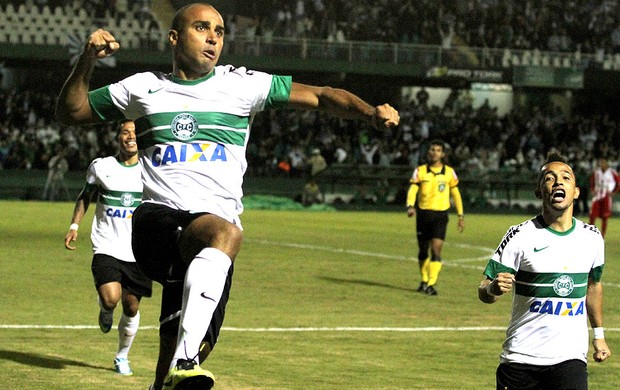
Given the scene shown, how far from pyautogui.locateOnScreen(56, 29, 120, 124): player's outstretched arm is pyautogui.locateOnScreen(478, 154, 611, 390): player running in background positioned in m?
2.39

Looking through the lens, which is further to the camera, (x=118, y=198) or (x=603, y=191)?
(x=603, y=191)

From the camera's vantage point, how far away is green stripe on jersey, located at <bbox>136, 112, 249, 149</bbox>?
6340 millimetres

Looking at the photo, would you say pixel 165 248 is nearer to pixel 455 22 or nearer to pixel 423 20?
pixel 423 20

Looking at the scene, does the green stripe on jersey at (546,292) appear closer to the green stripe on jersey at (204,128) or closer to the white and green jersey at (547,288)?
the white and green jersey at (547,288)

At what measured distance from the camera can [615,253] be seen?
1048 inches

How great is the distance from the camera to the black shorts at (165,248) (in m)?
6.16

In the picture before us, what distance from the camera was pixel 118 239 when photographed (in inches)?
443

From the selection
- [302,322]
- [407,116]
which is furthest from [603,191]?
[407,116]

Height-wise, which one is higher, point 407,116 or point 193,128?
point 193,128

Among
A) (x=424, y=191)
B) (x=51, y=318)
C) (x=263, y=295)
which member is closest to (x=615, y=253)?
(x=424, y=191)

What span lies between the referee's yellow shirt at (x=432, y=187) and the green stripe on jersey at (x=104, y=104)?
1218 centimetres

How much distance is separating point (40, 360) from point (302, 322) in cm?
393

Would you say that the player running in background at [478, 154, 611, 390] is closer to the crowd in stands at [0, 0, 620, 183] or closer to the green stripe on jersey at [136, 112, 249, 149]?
the green stripe on jersey at [136, 112, 249, 149]

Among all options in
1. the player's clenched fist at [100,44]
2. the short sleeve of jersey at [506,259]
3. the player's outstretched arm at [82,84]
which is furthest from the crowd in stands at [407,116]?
the player's clenched fist at [100,44]
